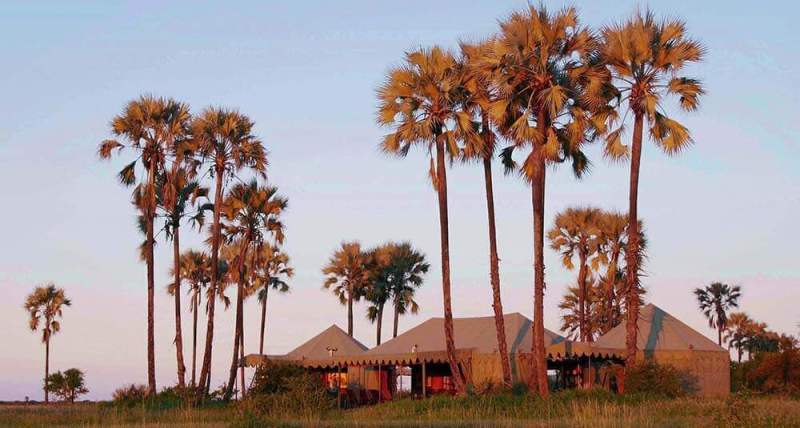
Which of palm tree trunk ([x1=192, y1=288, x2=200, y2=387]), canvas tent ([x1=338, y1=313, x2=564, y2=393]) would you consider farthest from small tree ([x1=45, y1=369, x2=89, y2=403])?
canvas tent ([x1=338, y1=313, x2=564, y2=393])

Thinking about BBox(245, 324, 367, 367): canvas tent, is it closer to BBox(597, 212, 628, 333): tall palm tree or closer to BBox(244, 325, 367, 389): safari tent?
BBox(244, 325, 367, 389): safari tent

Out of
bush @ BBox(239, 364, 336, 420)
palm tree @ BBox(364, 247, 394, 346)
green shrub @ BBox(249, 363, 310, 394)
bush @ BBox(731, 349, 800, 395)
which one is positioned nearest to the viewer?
bush @ BBox(239, 364, 336, 420)

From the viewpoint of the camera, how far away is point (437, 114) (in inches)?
1432

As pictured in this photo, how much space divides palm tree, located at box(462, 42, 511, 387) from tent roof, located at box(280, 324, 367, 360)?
498 inches

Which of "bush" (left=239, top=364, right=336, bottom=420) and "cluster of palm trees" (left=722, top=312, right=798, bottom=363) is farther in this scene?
"cluster of palm trees" (left=722, top=312, right=798, bottom=363)

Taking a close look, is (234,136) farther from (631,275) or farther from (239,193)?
(631,275)

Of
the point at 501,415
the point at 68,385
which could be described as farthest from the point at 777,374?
the point at 68,385

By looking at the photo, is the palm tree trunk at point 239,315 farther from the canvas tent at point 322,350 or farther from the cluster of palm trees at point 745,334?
the cluster of palm trees at point 745,334

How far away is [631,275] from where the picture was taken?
33.1 metres

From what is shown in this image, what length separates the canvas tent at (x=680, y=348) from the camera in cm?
4091

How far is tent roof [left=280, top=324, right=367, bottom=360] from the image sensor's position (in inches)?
1879

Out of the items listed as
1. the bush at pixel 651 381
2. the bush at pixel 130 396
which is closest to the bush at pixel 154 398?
the bush at pixel 130 396

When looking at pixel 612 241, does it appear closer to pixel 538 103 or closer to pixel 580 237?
pixel 580 237

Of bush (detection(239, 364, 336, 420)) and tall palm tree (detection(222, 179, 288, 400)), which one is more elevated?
tall palm tree (detection(222, 179, 288, 400))
